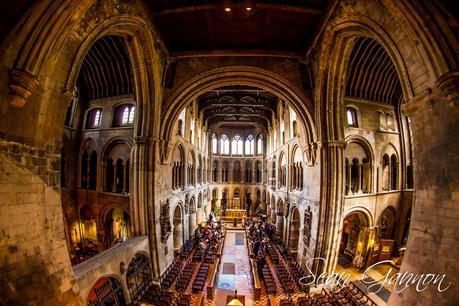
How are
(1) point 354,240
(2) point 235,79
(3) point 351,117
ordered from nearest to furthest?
(2) point 235,79 < (3) point 351,117 < (1) point 354,240

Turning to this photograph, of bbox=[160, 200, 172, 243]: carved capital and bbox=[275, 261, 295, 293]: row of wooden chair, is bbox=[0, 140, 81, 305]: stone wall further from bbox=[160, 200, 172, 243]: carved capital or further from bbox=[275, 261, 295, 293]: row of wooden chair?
bbox=[275, 261, 295, 293]: row of wooden chair

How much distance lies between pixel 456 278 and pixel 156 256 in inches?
409

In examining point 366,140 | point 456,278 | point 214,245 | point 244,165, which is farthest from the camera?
point 244,165

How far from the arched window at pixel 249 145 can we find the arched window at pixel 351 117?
61.0 feet

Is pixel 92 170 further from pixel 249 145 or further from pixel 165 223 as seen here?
pixel 249 145

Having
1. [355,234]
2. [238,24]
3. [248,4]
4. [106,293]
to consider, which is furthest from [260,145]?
[106,293]

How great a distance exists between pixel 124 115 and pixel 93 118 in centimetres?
258

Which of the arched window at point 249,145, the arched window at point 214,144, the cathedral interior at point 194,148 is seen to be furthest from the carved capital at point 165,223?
the arched window at point 249,145

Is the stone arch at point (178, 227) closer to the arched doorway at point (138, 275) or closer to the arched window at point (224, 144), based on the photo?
the arched doorway at point (138, 275)

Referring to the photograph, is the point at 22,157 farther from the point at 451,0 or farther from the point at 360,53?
the point at 360,53

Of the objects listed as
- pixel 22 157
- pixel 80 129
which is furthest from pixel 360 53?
pixel 80 129

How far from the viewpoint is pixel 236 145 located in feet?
102

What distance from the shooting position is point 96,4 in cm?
575

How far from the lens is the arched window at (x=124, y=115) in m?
12.6
